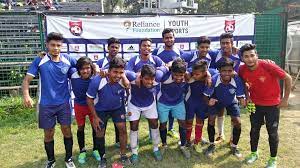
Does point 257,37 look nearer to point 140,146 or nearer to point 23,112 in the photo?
point 140,146

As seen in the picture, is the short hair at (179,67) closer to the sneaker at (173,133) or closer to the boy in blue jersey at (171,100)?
the boy in blue jersey at (171,100)

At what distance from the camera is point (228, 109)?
5.46m

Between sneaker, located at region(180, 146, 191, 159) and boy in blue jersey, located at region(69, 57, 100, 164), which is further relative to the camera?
sneaker, located at region(180, 146, 191, 159)

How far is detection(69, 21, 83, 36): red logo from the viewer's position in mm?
7396

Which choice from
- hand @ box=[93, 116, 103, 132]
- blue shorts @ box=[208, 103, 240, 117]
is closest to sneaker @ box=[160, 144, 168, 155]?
blue shorts @ box=[208, 103, 240, 117]

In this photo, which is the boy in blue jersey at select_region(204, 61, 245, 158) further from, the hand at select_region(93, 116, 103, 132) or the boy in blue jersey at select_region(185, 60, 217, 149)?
the hand at select_region(93, 116, 103, 132)

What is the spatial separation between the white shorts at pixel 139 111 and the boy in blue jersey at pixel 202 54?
116cm

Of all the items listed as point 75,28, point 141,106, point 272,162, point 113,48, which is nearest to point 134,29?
point 75,28

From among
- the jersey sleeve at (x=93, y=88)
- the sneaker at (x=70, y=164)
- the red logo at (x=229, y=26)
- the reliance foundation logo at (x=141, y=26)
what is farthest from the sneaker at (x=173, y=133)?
the red logo at (x=229, y=26)

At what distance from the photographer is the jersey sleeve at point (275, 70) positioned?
467 centimetres

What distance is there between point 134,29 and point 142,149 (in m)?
3.14

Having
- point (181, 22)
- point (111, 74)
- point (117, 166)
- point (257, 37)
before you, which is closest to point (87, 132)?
point (117, 166)

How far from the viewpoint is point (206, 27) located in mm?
8266

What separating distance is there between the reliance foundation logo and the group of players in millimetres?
2072
